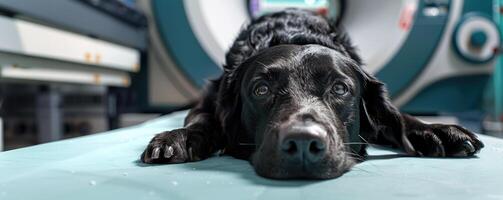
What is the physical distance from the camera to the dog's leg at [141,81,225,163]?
937mm

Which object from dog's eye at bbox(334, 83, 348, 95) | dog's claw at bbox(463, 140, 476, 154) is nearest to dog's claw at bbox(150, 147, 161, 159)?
dog's eye at bbox(334, 83, 348, 95)

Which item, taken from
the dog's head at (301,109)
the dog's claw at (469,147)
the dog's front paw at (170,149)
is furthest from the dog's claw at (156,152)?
the dog's claw at (469,147)

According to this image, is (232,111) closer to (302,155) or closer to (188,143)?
(188,143)

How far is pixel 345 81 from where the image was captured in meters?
1.01

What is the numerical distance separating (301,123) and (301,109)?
0.34ft

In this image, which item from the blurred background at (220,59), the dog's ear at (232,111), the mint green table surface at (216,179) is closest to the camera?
the mint green table surface at (216,179)

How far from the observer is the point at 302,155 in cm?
74

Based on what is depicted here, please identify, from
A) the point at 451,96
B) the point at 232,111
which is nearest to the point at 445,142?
the point at 232,111

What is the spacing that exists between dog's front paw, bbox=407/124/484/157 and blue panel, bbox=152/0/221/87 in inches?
63.5

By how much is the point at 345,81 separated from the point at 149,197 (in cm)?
54

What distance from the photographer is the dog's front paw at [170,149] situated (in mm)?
930

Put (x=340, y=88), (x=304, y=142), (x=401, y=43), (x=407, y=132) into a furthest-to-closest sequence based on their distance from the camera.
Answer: (x=401, y=43) < (x=407, y=132) < (x=340, y=88) < (x=304, y=142)

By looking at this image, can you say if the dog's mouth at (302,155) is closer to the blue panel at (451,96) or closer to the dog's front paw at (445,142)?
the dog's front paw at (445,142)

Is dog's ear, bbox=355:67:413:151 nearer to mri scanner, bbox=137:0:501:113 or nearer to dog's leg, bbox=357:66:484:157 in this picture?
dog's leg, bbox=357:66:484:157
